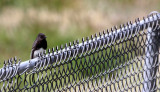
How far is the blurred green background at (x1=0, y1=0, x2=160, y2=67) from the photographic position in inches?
418

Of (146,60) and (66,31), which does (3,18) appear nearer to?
(66,31)

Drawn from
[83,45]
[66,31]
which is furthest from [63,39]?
[83,45]

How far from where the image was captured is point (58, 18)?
1148cm

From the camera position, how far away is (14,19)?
11406 millimetres

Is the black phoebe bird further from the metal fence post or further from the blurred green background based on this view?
the blurred green background

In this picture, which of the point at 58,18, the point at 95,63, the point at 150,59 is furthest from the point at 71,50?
the point at 58,18

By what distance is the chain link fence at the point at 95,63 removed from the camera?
318 cm

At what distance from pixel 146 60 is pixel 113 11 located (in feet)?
23.3

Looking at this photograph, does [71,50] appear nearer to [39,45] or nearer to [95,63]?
[95,63]

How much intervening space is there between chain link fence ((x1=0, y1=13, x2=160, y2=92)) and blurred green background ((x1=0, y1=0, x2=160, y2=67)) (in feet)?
18.6

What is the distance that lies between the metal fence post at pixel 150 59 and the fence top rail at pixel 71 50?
4.5 inches

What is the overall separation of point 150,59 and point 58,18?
277 inches

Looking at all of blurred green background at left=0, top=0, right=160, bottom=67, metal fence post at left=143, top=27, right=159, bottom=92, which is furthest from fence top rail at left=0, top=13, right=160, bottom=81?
blurred green background at left=0, top=0, right=160, bottom=67

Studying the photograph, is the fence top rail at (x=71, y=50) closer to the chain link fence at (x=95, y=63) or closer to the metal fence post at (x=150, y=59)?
the chain link fence at (x=95, y=63)
